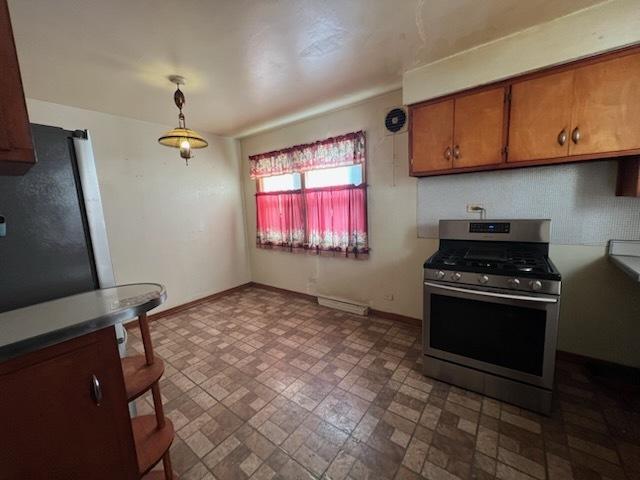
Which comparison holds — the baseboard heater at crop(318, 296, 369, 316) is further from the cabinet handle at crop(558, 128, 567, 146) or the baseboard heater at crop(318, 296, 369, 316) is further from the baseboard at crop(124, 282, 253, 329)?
the cabinet handle at crop(558, 128, 567, 146)

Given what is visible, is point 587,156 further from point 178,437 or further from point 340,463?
point 178,437

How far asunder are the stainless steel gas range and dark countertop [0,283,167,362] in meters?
1.80

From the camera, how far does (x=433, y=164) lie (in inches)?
87.4

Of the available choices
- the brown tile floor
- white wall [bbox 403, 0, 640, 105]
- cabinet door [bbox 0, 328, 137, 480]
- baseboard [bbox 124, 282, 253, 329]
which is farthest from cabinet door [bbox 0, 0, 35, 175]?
baseboard [bbox 124, 282, 253, 329]

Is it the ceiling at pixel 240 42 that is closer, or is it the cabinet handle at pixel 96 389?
the cabinet handle at pixel 96 389

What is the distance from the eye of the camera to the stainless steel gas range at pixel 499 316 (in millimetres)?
1575

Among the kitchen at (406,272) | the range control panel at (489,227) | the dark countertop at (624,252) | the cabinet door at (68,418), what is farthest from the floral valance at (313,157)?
the cabinet door at (68,418)

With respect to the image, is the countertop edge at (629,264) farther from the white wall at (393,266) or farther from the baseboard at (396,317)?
the baseboard at (396,317)

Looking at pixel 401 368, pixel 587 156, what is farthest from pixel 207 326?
pixel 587 156

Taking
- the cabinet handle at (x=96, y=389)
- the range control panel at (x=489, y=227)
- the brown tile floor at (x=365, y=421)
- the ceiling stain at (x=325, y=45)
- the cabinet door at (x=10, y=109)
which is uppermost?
the ceiling stain at (x=325, y=45)

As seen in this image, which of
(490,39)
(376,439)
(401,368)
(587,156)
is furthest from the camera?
(401,368)

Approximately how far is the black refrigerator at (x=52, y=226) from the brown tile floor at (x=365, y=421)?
1.15 metres

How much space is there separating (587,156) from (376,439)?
223 cm

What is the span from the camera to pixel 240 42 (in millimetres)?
1752
